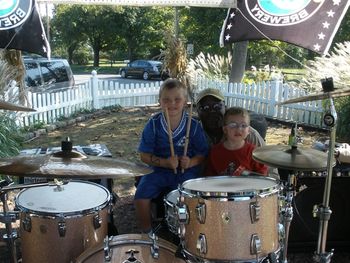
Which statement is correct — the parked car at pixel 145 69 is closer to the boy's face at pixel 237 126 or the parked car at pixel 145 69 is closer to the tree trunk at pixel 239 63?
the tree trunk at pixel 239 63

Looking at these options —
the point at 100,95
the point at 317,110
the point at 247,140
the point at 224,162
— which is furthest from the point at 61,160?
the point at 100,95

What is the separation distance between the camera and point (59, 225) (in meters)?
2.48

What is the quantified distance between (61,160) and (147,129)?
1.06 m

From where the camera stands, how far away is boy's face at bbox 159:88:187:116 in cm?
341

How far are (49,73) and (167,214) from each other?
868cm

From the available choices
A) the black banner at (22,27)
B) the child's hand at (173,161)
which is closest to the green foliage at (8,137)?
the black banner at (22,27)

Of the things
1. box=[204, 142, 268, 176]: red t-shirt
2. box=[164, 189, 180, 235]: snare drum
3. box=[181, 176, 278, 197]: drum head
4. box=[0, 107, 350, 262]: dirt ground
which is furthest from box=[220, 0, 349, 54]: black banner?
box=[0, 107, 350, 262]: dirt ground

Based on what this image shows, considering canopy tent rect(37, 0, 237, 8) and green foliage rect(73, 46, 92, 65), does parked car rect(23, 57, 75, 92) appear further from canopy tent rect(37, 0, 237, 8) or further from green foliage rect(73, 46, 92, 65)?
green foliage rect(73, 46, 92, 65)

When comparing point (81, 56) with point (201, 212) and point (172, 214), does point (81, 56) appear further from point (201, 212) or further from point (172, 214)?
point (201, 212)

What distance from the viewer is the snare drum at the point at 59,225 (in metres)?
2.50

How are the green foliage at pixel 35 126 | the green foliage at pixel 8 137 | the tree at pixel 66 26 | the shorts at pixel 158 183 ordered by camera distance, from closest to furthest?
the shorts at pixel 158 183, the green foliage at pixel 8 137, the green foliage at pixel 35 126, the tree at pixel 66 26

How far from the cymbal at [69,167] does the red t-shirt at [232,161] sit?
0.93 metres

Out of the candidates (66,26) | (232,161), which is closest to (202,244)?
(232,161)

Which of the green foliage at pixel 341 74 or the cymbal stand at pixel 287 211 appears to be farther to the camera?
the green foliage at pixel 341 74
